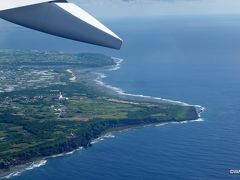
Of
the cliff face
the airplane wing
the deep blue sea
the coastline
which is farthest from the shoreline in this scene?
the airplane wing

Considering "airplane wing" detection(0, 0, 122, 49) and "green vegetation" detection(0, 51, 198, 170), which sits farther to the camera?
"green vegetation" detection(0, 51, 198, 170)

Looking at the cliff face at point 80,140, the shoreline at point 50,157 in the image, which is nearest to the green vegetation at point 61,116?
the cliff face at point 80,140

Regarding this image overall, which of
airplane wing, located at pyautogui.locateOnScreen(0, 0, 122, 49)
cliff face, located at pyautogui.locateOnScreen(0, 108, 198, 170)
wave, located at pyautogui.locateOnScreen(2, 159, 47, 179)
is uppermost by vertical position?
airplane wing, located at pyautogui.locateOnScreen(0, 0, 122, 49)

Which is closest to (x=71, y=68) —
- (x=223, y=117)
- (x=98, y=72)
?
(x=98, y=72)

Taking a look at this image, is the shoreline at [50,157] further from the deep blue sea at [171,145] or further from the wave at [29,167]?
the deep blue sea at [171,145]

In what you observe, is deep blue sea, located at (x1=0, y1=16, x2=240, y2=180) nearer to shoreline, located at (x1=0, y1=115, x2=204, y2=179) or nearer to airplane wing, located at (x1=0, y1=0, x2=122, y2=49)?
shoreline, located at (x1=0, y1=115, x2=204, y2=179)

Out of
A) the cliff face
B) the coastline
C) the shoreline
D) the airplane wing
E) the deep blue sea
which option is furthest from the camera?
the cliff face

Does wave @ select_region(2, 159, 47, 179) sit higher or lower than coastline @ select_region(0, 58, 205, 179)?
lower
